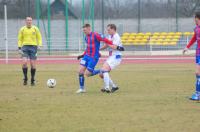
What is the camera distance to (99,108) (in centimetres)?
1033

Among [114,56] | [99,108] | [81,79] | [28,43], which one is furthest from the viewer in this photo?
[28,43]

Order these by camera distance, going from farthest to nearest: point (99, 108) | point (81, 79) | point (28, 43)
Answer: point (28, 43), point (81, 79), point (99, 108)

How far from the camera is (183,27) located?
42.1 metres

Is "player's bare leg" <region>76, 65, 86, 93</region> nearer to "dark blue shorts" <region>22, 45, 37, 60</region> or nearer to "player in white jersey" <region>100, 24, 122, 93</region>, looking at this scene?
"player in white jersey" <region>100, 24, 122, 93</region>

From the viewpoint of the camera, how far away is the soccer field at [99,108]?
8.37 m

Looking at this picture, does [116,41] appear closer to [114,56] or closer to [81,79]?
[114,56]

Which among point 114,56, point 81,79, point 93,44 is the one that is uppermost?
point 93,44

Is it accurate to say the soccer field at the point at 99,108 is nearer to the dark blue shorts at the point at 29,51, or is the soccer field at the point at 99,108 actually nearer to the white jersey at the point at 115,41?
the dark blue shorts at the point at 29,51

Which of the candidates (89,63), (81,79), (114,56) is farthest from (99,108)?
(114,56)

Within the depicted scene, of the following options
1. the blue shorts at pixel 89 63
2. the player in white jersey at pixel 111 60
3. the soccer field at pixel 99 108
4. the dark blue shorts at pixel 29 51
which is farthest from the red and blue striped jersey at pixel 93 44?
the dark blue shorts at pixel 29 51

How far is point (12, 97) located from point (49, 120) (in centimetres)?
357

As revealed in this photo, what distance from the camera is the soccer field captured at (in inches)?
329

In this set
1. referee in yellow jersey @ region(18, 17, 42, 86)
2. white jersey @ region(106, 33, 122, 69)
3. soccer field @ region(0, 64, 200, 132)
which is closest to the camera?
soccer field @ region(0, 64, 200, 132)

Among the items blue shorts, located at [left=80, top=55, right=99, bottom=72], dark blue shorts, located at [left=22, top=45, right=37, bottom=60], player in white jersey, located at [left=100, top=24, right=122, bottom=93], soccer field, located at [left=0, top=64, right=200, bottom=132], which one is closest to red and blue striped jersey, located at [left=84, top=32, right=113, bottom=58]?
blue shorts, located at [left=80, top=55, right=99, bottom=72]
